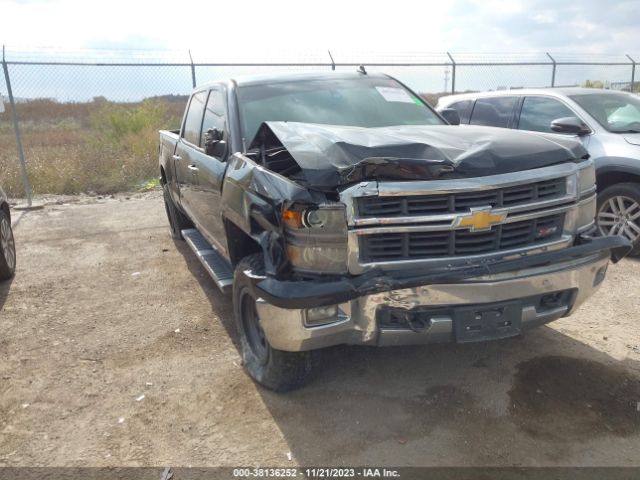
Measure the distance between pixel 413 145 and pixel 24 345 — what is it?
3.37 meters

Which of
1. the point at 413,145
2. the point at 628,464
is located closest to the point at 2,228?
the point at 413,145

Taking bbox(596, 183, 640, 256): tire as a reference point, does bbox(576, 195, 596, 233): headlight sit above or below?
above

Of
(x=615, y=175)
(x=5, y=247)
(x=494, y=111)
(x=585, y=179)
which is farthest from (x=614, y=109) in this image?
(x=5, y=247)

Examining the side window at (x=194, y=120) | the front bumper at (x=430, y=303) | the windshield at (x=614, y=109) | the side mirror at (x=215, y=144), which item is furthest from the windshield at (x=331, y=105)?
the windshield at (x=614, y=109)

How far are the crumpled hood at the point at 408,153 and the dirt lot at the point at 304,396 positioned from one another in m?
1.34

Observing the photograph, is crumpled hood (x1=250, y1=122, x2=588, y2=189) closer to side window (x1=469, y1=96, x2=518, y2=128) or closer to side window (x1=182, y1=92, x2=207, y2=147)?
side window (x1=182, y1=92, x2=207, y2=147)

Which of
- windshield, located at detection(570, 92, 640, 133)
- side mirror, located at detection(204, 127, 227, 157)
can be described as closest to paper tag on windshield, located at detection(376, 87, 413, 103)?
side mirror, located at detection(204, 127, 227, 157)

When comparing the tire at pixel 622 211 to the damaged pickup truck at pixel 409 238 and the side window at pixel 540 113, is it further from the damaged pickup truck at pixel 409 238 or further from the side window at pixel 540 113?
the damaged pickup truck at pixel 409 238

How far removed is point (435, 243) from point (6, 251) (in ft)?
15.7

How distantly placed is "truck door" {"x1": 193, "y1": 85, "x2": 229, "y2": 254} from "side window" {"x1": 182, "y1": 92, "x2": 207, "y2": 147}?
7.4 inches

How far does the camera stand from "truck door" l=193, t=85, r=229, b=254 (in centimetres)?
393

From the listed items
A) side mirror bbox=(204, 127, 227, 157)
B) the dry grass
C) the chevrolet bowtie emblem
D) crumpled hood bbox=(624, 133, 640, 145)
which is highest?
side mirror bbox=(204, 127, 227, 157)

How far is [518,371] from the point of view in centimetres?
349

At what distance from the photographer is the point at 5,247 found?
18.5 ft
